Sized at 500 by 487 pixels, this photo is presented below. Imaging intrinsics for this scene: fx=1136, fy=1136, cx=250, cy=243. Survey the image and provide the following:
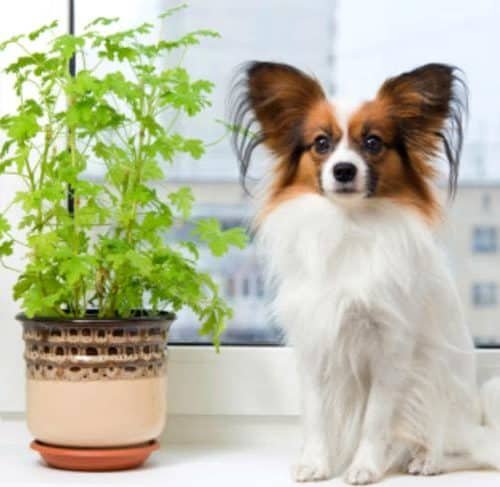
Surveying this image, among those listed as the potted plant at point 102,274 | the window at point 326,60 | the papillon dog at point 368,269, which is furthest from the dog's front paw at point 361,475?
the window at point 326,60

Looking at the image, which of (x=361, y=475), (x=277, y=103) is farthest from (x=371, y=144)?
(x=361, y=475)

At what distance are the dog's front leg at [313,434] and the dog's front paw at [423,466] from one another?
132 millimetres

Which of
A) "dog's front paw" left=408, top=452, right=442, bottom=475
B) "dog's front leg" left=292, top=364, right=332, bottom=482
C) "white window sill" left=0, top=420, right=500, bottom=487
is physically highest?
"dog's front leg" left=292, top=364, right=332, bottom=482

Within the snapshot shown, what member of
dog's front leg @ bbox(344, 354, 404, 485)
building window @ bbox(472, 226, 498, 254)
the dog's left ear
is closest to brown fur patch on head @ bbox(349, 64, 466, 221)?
the dog's left ear

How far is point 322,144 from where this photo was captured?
1.78 metres

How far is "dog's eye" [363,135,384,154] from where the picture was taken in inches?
69.4

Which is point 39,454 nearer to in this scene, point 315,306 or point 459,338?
point 315,306

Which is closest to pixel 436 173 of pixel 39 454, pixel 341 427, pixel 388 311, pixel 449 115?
pixel 449 115

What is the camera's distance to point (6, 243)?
1.81m

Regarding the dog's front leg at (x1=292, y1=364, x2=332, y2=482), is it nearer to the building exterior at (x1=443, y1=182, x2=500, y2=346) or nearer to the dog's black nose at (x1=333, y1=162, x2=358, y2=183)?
the dog's black nose at (x1=333, y1=162, x2=358, y2=183)

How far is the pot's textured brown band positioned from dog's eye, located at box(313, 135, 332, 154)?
38cm

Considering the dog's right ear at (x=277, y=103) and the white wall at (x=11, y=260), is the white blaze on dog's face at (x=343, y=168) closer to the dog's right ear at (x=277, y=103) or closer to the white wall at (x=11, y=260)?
the dog's right ear at (x=277, y=103)

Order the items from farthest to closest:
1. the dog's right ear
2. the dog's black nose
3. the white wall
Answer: the white wall < the dog's right ear < the dog's black nose

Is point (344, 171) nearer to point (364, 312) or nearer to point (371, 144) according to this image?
point (371, 144)
